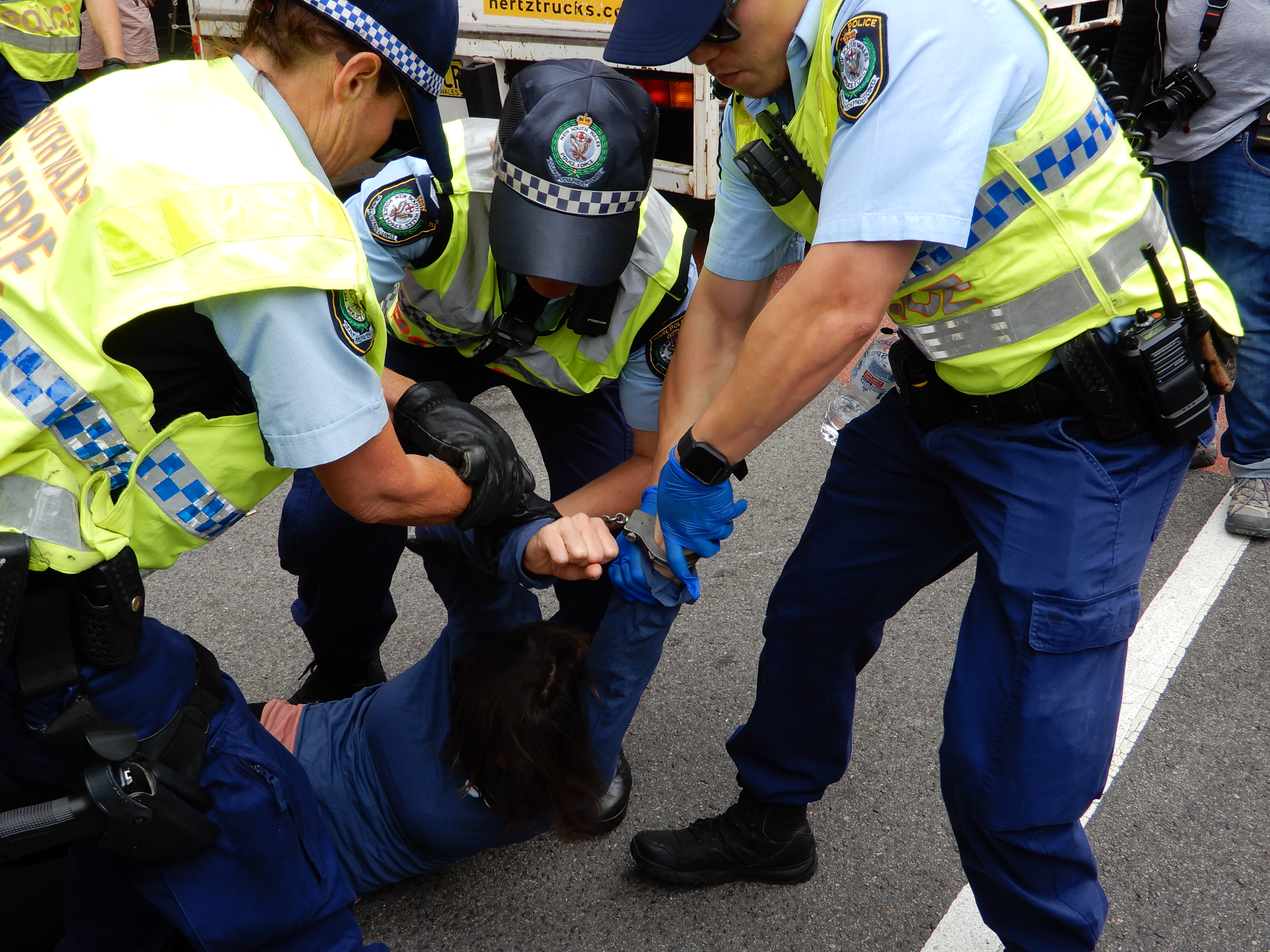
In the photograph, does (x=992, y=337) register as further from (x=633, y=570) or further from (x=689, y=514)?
(x=633, y=570)

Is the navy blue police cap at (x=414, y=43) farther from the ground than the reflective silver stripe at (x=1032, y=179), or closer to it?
farther from the ground

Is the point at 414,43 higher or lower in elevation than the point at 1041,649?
higher

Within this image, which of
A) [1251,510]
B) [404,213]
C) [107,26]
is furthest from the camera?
[107,26]

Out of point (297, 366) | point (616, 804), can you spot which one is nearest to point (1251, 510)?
point (616, 804)

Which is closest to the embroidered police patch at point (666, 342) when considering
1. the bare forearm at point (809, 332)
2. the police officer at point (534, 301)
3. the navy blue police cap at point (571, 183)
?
the police officer at point (534, 301)

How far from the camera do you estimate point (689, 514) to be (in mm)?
1678

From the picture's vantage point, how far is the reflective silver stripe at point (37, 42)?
3.80 m

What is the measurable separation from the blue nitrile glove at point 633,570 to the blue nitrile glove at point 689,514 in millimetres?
52

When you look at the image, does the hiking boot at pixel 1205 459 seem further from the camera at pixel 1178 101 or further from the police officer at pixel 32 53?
the police officer at pixel 32 53

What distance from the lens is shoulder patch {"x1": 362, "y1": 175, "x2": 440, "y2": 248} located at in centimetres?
192

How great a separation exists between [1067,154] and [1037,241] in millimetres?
122

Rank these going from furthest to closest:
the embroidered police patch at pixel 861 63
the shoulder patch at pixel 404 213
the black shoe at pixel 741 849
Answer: the black shoe at pixel 741 849 → the shoulder patch at pixel 404 213 → the embroidered police patch at pixel 861 63

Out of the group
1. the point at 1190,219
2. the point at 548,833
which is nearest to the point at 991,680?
the point at 548,833

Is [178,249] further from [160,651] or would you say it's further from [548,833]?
[548,833]
